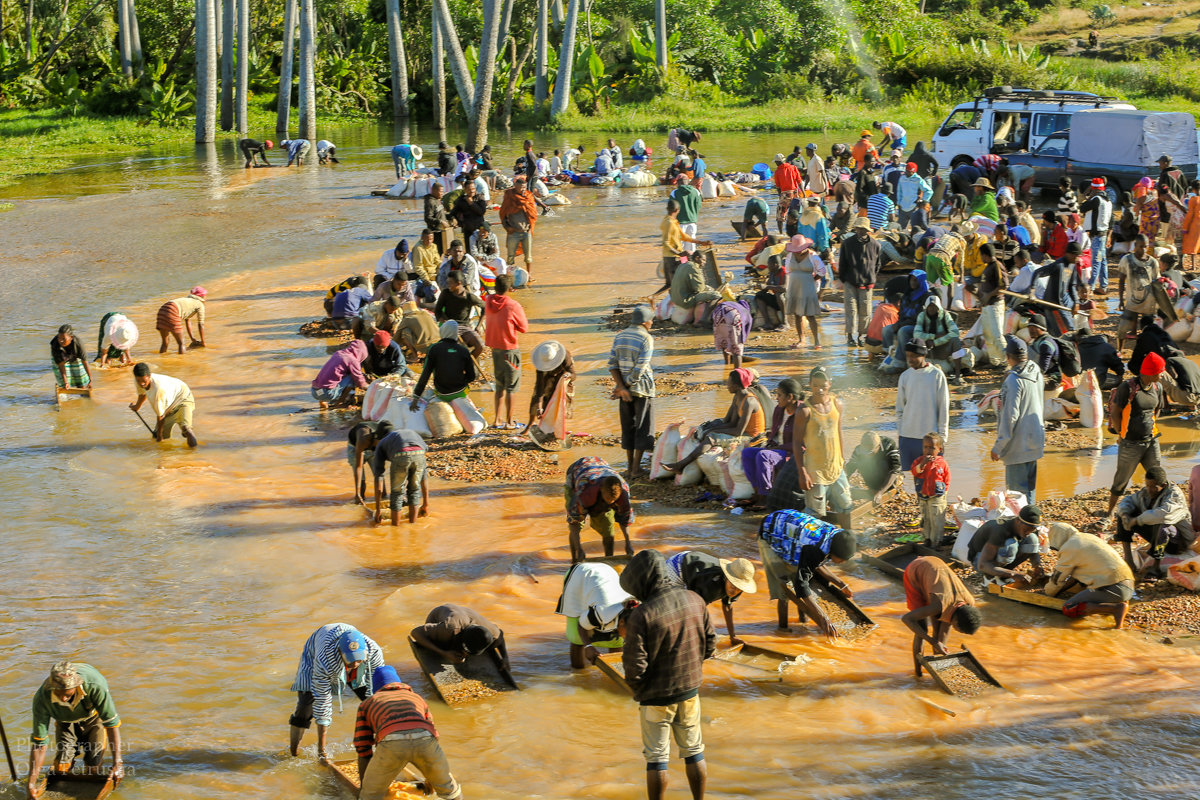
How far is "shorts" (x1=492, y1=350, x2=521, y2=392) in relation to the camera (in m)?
12.2

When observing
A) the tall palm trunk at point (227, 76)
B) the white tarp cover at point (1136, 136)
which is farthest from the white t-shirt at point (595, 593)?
the tall palm trunk at point (227, 76)

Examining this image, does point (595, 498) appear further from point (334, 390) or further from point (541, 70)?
point (541, 70)

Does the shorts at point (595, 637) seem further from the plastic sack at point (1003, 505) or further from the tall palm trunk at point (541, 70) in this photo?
the tall palm trunk at point (541, 70)

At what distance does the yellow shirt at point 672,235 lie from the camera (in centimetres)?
1605

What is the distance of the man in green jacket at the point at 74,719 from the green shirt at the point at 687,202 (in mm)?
12330

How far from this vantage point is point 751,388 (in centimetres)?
1067

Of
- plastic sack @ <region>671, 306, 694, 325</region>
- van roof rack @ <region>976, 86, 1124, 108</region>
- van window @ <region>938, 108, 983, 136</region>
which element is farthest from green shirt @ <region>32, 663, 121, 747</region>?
van window @ <region>938, 108, 983, 136</region>

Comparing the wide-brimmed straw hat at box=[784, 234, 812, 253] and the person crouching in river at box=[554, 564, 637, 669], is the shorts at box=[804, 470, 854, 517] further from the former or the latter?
the wide-brimmed straw hat at box=[784, 234, 812, 253]

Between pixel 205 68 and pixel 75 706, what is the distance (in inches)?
1490

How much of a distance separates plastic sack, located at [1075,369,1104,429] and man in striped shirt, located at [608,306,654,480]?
412 cm

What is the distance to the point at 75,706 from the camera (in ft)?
21.1

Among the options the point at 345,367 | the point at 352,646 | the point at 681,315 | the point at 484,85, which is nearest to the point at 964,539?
the point at 352,646

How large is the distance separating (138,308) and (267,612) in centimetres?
1113

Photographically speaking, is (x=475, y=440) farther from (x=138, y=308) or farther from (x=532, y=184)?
(x=532, y=184)
